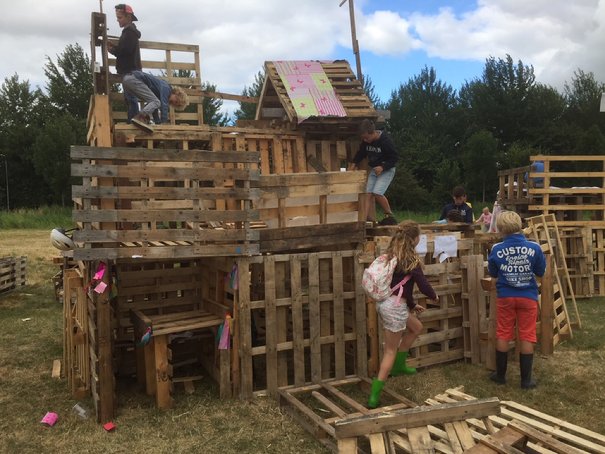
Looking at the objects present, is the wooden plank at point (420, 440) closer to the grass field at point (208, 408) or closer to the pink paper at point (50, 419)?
the grass field at point (208, 408)

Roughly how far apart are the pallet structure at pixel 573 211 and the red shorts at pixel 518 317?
19.1 ft

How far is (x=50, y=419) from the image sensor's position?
5.67 meters

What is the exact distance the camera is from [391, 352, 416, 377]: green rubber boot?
6.46 m

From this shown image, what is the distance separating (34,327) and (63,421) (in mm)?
4761

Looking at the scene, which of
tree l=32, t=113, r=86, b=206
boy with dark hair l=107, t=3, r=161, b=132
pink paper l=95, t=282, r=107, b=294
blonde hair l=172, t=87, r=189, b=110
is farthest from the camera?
tree l=32, t=113, r=86, b=206

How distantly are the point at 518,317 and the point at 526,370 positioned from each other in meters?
0.63

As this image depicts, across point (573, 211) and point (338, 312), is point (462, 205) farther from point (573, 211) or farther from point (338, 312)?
point (573, 211)

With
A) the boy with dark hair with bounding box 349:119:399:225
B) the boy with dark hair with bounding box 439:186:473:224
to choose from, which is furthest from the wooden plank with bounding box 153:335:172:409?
the boy with dark hair with bounding box 439:186:473:224

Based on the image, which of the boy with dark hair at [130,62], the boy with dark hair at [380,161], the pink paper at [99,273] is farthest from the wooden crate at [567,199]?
the pink paper at [99,273]

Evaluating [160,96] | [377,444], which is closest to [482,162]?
[160,96]

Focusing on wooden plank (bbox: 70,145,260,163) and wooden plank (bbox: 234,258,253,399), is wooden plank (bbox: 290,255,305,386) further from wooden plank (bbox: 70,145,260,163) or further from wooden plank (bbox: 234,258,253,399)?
wooden plank (bbox: 70,145,260,163)

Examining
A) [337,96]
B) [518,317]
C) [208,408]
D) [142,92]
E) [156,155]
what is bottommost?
[208,408]

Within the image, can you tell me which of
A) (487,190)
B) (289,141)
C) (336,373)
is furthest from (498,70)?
(336,373)

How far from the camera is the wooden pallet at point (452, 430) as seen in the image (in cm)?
430
